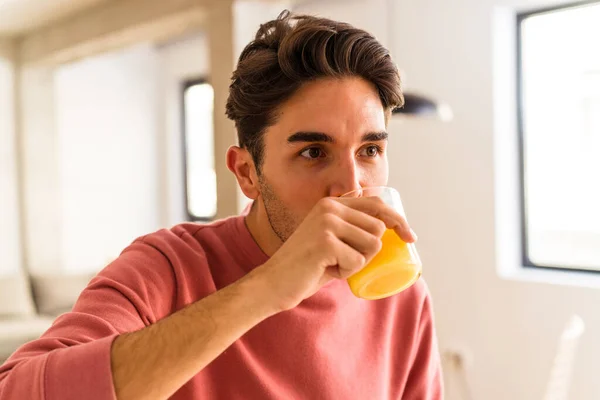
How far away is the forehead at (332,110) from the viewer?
1.07 m

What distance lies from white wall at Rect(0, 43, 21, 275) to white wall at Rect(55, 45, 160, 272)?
50 centimetres

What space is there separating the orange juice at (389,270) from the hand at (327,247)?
5 centimetres

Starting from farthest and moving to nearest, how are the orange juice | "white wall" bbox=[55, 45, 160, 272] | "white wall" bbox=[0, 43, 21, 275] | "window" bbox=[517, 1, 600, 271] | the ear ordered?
"white wall" bbox=[55, 45, 160, 272] → "white wall" bbox=[0, 43, 21, 275] → "window" bbox=[517, 1, 600, 271] → the ear → the orange juice

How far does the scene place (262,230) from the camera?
4.09 ft

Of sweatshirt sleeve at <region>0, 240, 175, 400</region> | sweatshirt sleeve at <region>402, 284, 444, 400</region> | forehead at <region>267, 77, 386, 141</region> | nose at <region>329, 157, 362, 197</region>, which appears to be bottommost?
sweatshirt sleeve at <region>402, 284, 444, 400</region>

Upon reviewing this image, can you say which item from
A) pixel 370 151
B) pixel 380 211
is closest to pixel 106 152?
pixel 370 151

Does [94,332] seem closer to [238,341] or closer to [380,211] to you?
[238,341]

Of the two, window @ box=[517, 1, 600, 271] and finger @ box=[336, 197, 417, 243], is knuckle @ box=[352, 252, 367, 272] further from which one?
window @ box=[517, 1, 600, 271]

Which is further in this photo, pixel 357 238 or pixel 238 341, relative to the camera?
pixel 238 341

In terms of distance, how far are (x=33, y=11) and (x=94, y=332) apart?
228 inches

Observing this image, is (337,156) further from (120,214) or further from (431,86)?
(120,214)

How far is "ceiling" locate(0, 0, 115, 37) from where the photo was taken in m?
5.59

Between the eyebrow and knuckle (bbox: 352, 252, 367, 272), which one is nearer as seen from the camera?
knuckle (bbox: 352, 252, 367, 272)

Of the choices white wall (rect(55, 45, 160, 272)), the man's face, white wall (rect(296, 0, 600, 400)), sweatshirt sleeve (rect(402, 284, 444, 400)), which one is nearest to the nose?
the man's face
